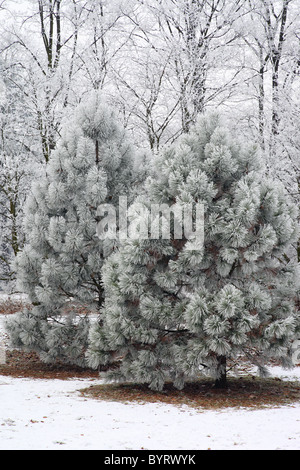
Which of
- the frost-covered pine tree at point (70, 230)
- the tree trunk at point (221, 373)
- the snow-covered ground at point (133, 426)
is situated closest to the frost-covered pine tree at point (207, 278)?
the tree trunk at point (221, 373)

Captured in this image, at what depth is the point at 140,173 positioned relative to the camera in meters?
7.86

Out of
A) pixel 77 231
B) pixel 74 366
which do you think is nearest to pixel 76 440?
pixel 77 231

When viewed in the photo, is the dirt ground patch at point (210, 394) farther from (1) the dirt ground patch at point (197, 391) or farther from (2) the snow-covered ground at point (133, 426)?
(2) the snow-covered ground at point (133, 426)

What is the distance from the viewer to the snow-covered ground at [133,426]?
412cm

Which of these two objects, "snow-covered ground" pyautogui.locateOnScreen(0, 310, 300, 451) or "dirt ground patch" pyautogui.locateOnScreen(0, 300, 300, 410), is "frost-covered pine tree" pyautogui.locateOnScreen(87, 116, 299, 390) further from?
"snow-covered ground" pyautogui.locateOnScreen(0, 310, 300, 451)

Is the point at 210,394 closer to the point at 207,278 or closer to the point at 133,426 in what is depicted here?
the point at 207,278

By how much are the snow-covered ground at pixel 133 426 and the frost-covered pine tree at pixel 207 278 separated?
2.12 feet

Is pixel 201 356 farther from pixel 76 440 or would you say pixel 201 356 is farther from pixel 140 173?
pixel 140 173

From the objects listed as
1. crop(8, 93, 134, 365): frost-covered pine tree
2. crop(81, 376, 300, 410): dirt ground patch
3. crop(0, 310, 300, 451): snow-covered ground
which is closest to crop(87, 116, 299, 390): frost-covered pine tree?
crop(81, 376, 300, 410): dirt ground patch

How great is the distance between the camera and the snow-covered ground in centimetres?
412

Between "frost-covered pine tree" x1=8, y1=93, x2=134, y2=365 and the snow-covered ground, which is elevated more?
"frost-covered pine tree" x1=8, y1=93, x2=134, y2=365

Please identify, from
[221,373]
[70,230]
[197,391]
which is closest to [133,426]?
[221,373]

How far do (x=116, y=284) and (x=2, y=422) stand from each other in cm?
199

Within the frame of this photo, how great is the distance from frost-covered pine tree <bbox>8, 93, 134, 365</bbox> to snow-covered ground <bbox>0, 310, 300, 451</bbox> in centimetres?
160
